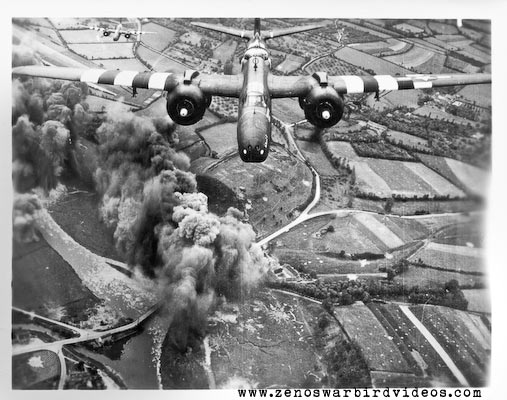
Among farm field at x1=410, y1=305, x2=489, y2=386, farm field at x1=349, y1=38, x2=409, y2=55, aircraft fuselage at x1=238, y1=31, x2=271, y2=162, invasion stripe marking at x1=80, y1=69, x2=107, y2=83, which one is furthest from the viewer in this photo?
farm field at x1=349, y1=38, x2=409, y2=55

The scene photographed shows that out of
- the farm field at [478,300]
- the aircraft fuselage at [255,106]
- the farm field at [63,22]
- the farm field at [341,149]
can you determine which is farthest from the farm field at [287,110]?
the farm field at [478,300]

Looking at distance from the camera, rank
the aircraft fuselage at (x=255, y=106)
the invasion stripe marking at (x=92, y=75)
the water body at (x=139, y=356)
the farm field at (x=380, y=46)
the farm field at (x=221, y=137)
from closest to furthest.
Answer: the aircraft fuselage at (x=255, y=106), the water body at (x=139, y=356), the farm field at (x=221, y=137), the invasion stripe marking at (x=92, y=75), the farm field at (x=380, y=46)

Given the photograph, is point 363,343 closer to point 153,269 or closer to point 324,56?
point 153,269

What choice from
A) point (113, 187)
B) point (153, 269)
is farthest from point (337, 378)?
point (113, 187)

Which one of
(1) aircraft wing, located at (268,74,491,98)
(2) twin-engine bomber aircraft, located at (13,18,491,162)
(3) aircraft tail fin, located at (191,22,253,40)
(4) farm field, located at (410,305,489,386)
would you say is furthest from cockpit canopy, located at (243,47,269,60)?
(4) farm field, located at (410,305,489,386)

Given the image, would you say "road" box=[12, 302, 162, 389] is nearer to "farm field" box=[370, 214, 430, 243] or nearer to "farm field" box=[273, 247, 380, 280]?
"farm field" box=[273, 247, 380, 280]

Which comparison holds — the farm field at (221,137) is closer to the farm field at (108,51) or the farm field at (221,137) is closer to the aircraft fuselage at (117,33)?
the farm field at (108,51)

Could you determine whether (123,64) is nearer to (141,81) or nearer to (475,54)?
(141,81)
